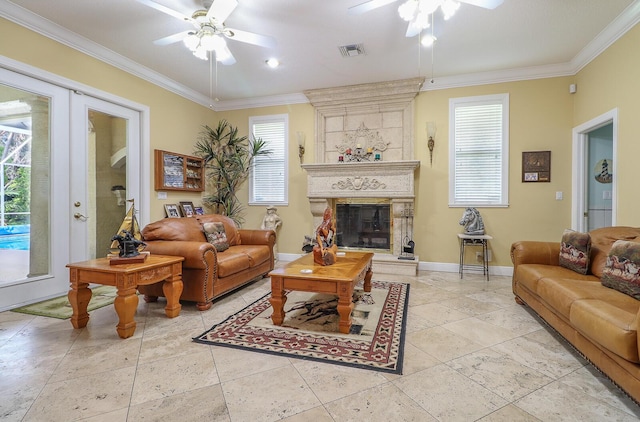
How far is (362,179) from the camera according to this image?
189 inches

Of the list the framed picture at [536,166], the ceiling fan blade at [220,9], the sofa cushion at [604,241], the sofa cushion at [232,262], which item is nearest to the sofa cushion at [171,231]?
the sofa cushion at [232,262]

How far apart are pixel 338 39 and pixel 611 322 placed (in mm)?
3478

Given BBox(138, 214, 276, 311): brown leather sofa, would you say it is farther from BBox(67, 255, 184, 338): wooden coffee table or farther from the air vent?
the air vent

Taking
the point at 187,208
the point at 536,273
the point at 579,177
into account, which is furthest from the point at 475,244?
the point at 187,208

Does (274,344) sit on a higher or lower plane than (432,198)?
lower

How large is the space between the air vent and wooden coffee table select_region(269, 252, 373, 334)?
265cm

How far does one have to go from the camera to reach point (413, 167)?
454cm

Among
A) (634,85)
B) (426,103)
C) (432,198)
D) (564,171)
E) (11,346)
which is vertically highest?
(426,103)

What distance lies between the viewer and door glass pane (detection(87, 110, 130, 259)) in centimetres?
367

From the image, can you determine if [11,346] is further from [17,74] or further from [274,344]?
[17,74]

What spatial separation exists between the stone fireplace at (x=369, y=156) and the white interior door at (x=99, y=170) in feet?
8.51

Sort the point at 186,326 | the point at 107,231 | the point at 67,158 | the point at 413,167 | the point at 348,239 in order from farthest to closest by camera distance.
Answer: the point at 348,239
the point at 413,167
the point at 107,231
the point at 67,158
the point at 186,326

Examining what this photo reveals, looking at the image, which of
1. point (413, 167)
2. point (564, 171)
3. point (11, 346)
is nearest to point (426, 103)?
point (413, 167)

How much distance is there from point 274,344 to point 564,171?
4502 mm
